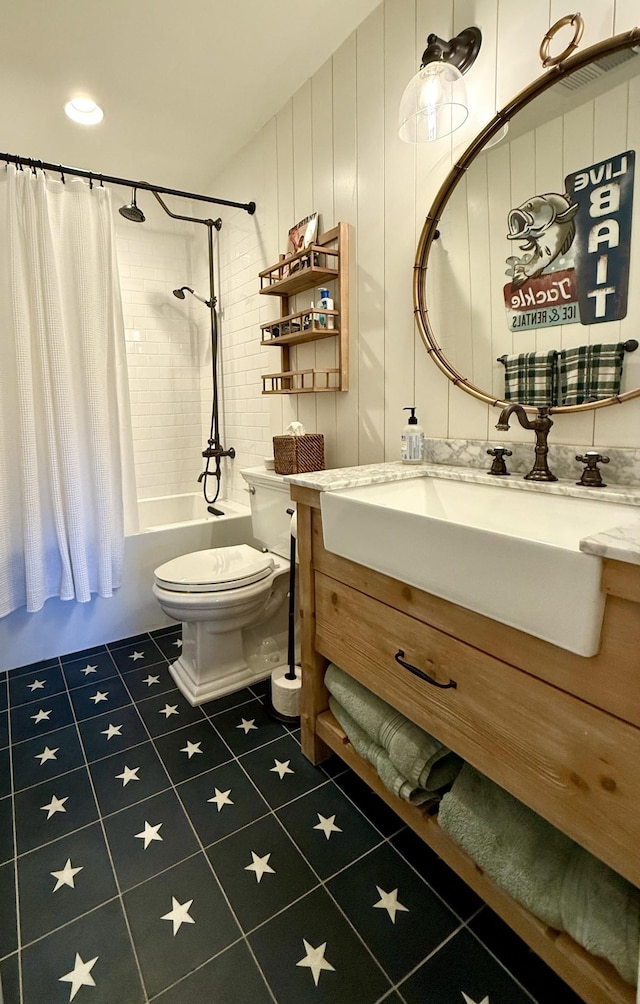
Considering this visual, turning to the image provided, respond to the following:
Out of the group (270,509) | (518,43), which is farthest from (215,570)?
(518,43)

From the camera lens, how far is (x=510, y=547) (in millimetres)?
747

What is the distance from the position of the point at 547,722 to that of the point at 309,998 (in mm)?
757

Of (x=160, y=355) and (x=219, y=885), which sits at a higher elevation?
(x=160, y=355)

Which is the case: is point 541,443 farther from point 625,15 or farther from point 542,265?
point 625,15

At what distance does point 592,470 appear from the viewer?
3.59ft

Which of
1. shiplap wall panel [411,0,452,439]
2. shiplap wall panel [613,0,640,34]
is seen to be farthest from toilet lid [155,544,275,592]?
shiplap wall panel [613,0,640,34]

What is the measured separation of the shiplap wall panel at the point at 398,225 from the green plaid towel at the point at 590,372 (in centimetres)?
52

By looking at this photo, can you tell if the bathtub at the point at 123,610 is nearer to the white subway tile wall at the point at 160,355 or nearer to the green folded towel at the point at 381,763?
the white subway tile wall at the point at 160,355

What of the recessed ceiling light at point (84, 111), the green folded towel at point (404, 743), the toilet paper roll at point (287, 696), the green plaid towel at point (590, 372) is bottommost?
the toilet paper roll at point (287, 696)

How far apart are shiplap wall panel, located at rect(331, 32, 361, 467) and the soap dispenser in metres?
0.37

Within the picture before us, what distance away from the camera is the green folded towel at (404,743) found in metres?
1.13

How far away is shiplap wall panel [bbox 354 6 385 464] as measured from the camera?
164 centimetres

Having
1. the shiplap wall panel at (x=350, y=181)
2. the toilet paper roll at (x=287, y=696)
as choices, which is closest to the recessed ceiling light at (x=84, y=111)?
the shiplap wall panel at (x=350, y=181)

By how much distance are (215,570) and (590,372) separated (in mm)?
1508
